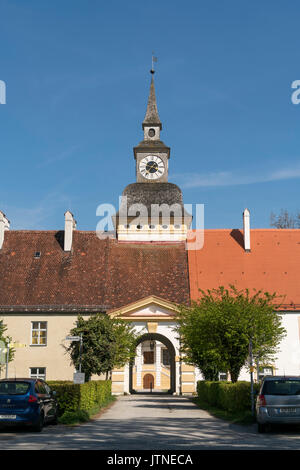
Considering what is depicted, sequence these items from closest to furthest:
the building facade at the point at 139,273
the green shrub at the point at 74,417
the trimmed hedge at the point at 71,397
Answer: the green shrub at the point at 74,417 → the trimmed hedge at the point at 71,397 → the building facade at the point at 139,273

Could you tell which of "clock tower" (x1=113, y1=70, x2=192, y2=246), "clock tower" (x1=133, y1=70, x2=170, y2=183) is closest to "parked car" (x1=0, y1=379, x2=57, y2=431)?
"clock tower" (x1=113, y1=70, x2=192, y2=246)

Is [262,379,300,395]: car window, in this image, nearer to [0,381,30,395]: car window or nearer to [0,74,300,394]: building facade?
[0,381,30,395]: car window

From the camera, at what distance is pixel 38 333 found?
38781 millimetres

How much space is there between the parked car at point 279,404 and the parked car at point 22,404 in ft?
19.4

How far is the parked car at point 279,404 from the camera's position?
50.4 ft

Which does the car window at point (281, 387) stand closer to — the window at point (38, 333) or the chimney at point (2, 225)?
the window at point (38, 333)

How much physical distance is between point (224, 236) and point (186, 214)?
3.53m

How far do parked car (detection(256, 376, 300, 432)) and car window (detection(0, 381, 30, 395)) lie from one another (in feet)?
20.9

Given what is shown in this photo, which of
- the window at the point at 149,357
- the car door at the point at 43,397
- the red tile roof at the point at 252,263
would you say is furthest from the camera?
the window at the point at 149,357

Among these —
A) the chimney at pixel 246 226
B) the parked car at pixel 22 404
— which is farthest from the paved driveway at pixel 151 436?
the chimney at pixel 246 226

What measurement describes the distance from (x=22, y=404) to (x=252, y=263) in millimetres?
30620

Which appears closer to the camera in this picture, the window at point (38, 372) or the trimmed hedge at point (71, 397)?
the trimmed hedge at point (71, 397)
